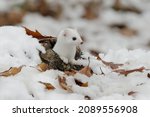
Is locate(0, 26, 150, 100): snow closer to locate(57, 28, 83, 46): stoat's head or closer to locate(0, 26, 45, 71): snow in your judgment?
locate(0, 26, 45, 71): snow

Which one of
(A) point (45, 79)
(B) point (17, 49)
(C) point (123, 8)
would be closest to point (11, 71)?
(A) point (45, 79)

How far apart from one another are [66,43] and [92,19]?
319 cm

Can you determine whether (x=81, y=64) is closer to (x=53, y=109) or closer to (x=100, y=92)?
(x=100, y=92)

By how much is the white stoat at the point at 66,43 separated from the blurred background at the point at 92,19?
2398mm

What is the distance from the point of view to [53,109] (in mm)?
2854

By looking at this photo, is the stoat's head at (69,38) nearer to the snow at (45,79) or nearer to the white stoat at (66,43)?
the white stoat at (66,43)

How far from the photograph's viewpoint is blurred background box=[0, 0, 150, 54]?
6.38 m

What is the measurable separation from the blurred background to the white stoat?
2.40 metres

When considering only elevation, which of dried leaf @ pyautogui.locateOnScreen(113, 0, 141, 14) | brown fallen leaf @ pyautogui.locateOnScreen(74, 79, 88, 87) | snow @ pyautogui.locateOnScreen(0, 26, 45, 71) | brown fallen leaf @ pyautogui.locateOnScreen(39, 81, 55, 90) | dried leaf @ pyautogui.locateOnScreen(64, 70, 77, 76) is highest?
dried leaf @ pyautogui.locateOnScreen(113, 0, 141, 14)

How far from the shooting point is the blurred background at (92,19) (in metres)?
6.38

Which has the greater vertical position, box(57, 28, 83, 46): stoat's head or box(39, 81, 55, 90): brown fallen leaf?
box(57, 28, 83, 46): stoat's head

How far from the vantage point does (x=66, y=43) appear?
3.69m

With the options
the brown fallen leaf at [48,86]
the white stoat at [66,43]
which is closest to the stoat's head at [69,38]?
the white stoat at [66,43]

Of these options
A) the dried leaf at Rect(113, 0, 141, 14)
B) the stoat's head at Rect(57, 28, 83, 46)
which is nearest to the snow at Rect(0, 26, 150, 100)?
A: the stoat's head at Rect(57, 28, 83, 46)
